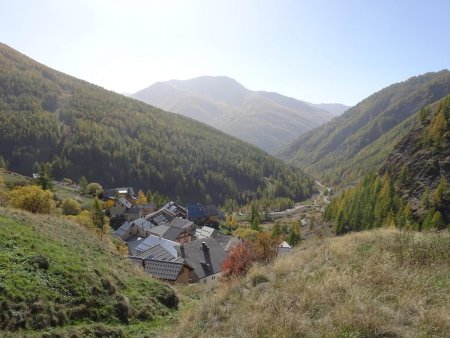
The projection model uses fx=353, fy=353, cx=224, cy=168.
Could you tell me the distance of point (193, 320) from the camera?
11.5m

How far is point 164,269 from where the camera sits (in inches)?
1561

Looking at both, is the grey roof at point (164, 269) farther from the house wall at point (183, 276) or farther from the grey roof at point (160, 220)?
the grey roof at point (160, 220)

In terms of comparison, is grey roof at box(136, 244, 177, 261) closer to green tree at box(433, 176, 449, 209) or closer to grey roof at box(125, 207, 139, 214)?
grey roof at box(125, 207, 139, 214)

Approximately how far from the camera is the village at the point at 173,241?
40528 millimetres

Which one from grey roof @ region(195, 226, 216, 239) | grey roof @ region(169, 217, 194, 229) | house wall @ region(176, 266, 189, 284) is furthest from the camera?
grey roof @ region(195, 226, 216, 239)

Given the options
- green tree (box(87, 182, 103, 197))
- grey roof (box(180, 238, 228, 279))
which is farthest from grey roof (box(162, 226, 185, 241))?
green tree (box(87, 182, 103, 197))

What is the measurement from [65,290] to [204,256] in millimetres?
46132

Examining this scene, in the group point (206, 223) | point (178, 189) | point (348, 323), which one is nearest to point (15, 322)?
point (348, 323)

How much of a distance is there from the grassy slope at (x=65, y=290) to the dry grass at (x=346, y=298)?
483 cm

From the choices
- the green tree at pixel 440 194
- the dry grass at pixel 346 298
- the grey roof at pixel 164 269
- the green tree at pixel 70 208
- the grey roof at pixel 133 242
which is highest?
the green tree at pixel 440 194

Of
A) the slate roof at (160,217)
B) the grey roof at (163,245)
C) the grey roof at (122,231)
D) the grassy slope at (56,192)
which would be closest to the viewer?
the grey roof at (163,245)

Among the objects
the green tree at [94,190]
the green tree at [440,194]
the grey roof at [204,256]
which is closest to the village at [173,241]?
the grey roof at [204,256]

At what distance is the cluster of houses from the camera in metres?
40.5

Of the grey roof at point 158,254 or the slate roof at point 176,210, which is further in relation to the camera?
the slate roof at point 176,210
